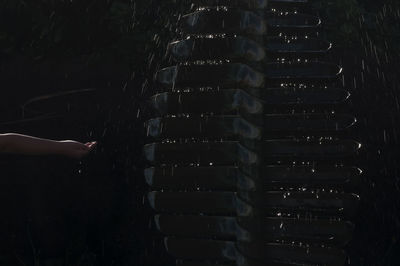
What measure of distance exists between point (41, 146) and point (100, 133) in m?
4.47

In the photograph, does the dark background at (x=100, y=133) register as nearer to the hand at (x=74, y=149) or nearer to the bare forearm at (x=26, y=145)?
the bare forearm at (x=26, y=145)

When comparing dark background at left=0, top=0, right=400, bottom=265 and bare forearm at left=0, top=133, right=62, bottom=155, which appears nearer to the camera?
bare forearm at left=0, top=133, right=62, bottom=155

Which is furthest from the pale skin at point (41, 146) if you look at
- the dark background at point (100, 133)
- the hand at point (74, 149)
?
the dark background at point (100, 133)

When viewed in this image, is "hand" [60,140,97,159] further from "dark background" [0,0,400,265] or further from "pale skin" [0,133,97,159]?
"dark background" [0,0,400,265]

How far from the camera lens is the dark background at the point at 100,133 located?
755 centimetres

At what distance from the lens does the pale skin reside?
3.26m

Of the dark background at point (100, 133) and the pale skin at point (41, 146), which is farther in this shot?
the dark background at point (100, 133)

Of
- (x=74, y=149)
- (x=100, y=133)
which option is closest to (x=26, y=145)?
(x=74, y=149)

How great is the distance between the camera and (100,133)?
25.6 feet

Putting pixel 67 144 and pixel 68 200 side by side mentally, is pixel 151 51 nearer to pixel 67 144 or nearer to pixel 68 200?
pixel 68 200

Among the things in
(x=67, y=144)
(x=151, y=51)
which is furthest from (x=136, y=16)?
(x=67, y=144)

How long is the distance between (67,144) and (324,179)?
1.45 meters

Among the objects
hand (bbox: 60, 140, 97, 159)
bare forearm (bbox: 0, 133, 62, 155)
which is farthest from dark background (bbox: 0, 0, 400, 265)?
hand (bbox: 60, 140, 97, 159)

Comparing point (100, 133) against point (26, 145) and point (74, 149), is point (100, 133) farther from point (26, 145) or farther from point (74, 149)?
point (74, 149)
